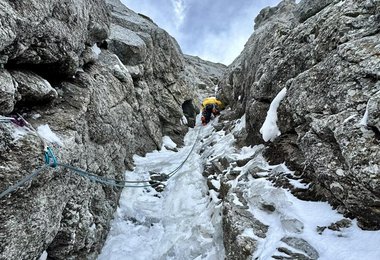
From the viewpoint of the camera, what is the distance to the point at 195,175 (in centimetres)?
1162

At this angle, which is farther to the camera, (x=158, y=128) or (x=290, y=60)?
(x=158, y=128)

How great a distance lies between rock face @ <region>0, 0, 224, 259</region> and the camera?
5023 millimetres

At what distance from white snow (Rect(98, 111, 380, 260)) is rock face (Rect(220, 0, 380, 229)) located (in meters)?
0.48

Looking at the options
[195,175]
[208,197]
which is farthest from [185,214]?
[195,175]

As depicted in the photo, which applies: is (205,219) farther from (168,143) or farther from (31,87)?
(168,143)

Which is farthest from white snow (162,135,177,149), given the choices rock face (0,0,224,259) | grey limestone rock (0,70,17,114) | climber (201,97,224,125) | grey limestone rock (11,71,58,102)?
grey limestone rock (0,70,17,114)

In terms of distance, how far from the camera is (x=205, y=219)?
27.9 feet

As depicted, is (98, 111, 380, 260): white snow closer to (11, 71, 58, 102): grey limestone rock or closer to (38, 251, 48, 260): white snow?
(38, 251, 48, 260): white snow

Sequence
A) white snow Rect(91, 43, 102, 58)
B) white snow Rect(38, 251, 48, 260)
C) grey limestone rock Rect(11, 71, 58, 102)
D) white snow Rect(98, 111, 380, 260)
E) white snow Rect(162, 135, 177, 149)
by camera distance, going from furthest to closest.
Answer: white snow Rect(162, 135, 177, 149)
white snow Rect(91, 43, 102, 58)
grey limestone rock Rect(11, 71, 58, 102)
white snow Rect(38, 251, 48, 260)
white snow Rect(98, 111, 380, 260)

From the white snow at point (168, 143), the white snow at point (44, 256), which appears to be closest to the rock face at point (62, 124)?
the white snow at point (44, 256)

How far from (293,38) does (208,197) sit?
22.1 ft

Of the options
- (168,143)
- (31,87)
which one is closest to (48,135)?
(31,87)

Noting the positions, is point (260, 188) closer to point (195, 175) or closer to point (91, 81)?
point (195, 175)

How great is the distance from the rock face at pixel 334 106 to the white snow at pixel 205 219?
0.48 m
